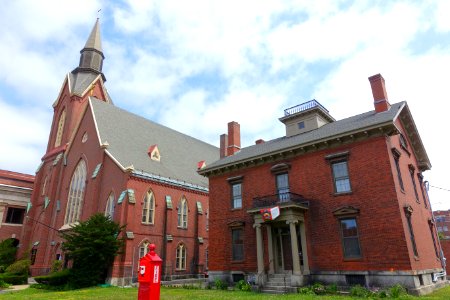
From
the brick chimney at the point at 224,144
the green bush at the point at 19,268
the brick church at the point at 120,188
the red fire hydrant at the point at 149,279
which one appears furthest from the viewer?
the green bush at the point at 19,268

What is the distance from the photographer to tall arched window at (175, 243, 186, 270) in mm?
28984

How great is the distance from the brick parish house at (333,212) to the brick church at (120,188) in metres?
7.50

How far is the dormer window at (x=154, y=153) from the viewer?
32.8 metres

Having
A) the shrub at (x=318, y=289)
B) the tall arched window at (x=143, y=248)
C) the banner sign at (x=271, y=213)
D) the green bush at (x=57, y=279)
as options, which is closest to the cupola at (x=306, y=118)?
the banner sign at (x=271, y=213)

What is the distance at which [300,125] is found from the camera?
2325 centimetres

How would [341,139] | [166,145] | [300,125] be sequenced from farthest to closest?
[166,145]
[300,125]
[341,139]

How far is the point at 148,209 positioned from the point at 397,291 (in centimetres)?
1993

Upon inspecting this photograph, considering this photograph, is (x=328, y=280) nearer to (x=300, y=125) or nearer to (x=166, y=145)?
(x=300, y=125)

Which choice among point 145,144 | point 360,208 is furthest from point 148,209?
point 360,208

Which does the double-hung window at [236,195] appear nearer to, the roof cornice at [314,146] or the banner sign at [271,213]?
the roof cornice at [314,146]

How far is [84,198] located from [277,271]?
19922mm

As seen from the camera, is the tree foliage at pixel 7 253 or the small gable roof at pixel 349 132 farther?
the tree foliage at pixel 7 253

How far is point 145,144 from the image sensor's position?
34.5 metres

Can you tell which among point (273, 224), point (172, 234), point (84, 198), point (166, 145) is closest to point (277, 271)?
point (273, 224)
